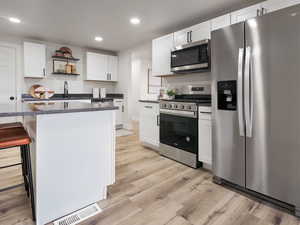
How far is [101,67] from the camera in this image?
16.7ft

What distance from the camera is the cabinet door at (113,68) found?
528 centimetres

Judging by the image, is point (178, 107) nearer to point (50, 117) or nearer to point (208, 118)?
point (208, 118)

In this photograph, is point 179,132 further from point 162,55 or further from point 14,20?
point 14,20

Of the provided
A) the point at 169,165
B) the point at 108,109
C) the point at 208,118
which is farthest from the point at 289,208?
the point at 108,109

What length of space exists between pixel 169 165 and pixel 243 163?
1.11 meters

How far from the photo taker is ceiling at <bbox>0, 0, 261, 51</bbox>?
100 inches

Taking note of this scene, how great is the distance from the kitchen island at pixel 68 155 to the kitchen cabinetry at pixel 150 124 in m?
1.52

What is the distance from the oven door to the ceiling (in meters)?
0.60

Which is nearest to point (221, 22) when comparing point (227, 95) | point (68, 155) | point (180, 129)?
point (227, 95)

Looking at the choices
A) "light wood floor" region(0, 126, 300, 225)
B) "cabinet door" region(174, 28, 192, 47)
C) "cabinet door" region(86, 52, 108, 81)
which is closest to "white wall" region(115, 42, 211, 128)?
"cabinet door" region(86, 52, 108, 81)

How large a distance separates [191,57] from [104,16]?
5.28 feet

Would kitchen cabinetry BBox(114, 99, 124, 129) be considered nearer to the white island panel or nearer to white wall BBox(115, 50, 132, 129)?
white wall BBox(115, 50, 132, 129)

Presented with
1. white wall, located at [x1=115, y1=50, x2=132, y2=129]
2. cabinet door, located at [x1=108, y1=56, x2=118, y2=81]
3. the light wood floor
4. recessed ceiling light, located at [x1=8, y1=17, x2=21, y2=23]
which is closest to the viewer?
the light wood floor

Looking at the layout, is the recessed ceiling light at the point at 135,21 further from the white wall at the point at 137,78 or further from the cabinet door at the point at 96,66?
the cabinet door at the point at 96,66
